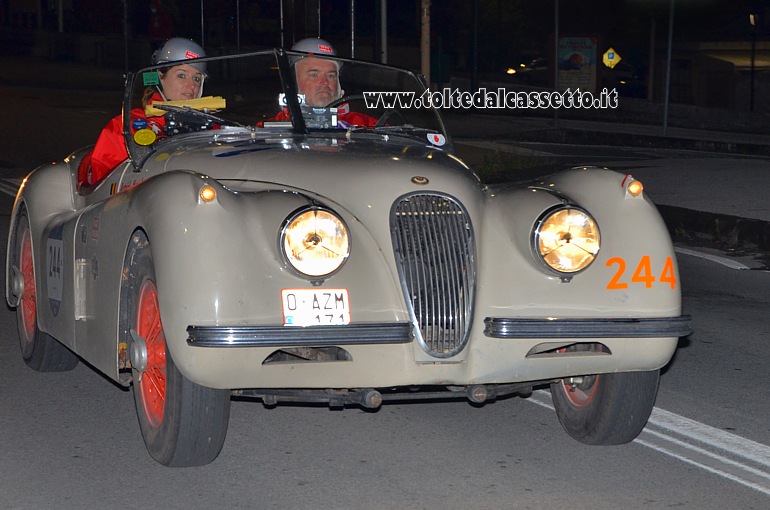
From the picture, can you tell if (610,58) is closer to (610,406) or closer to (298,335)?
(610,406)

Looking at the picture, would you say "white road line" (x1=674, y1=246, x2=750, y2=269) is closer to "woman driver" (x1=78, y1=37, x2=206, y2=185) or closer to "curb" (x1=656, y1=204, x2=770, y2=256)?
"curb" (x1=656, y1=204, x2=770, y2=256)

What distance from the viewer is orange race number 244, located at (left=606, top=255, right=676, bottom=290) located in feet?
15.6

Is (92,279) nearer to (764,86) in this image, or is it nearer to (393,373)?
(393,373)

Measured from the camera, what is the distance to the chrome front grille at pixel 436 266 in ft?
15.1

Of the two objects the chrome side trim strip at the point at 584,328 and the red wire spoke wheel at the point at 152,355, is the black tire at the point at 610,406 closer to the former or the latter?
the chrome side trim strip at the point at 584,328

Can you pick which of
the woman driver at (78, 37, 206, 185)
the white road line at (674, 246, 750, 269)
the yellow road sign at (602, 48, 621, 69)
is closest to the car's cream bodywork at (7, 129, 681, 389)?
the woman driver at (78, 37, 206, 185)

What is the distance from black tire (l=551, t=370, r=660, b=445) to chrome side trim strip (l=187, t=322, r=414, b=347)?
99 cm

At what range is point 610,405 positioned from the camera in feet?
16.5

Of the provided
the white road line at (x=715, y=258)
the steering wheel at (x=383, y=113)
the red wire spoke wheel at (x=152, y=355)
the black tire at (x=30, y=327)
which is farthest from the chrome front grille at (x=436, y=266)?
the white road line at (x=715, y=258)

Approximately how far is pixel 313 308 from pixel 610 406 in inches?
53.0

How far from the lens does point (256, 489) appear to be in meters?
4.63

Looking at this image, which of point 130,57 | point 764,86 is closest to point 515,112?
point 764,86

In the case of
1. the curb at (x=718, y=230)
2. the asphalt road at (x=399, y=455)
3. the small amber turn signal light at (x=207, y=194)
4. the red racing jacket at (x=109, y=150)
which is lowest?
the asphalt road at (x=399, y=455)

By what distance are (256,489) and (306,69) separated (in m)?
2.37
